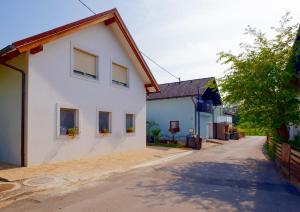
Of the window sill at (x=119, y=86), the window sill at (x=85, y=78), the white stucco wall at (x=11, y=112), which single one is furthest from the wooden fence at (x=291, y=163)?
the white stucco wall at (x=11, y=112)

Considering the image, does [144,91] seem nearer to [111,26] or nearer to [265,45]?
[111,26]

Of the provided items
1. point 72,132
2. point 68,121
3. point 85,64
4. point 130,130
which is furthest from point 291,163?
point 85,64

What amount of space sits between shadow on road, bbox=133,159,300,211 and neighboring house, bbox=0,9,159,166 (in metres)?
4.89

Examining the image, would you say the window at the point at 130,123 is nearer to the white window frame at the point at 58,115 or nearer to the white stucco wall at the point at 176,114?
the white window frame at the point at 58,115

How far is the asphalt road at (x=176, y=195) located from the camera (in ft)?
18.5

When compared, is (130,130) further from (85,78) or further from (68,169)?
(68,169)

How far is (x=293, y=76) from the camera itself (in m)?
11.2

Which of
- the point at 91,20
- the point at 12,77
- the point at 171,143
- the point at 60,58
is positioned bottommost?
the point at 171,143

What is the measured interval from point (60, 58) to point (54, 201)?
7.48 m

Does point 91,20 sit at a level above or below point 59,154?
above

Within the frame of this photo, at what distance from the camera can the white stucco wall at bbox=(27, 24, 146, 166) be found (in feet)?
34.5

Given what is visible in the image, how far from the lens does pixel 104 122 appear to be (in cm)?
1455

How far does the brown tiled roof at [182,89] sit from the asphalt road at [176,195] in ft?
56.5

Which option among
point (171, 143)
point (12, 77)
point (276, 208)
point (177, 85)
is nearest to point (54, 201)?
point (276, 208)
